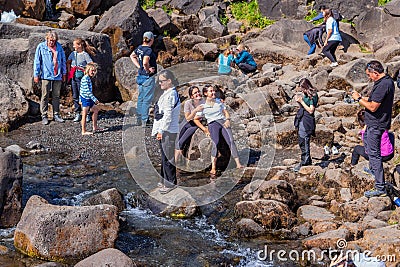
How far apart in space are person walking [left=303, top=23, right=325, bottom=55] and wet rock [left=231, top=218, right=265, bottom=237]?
11.7 metres

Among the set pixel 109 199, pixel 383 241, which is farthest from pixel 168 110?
pixel 383 241

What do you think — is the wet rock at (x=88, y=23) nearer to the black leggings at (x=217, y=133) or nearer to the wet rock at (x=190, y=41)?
the wet rock at (x=190, y=41)

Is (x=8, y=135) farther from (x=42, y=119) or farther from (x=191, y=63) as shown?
(x=191, y=63)

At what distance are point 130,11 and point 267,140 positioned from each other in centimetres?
1046

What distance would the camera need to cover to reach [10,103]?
541 inches

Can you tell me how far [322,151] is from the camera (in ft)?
37.4

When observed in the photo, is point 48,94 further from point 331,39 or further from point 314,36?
point 314,36

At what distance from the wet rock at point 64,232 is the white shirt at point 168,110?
2.12 meters

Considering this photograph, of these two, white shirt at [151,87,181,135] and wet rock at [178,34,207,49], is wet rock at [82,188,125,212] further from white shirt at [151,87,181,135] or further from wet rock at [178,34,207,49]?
wet rock at [178,34,207,49]

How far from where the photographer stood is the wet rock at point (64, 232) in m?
7.23

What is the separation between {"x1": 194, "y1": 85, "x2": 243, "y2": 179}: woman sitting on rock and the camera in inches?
422

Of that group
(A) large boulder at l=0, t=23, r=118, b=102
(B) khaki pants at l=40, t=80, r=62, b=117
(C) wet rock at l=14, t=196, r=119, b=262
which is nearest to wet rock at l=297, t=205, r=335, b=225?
(C) wet rock at l=14, t=196, r=119, b=262

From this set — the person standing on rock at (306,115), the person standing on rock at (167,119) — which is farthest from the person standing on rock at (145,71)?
the person standing on rock at (306,115)

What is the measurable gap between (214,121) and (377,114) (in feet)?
10.6
